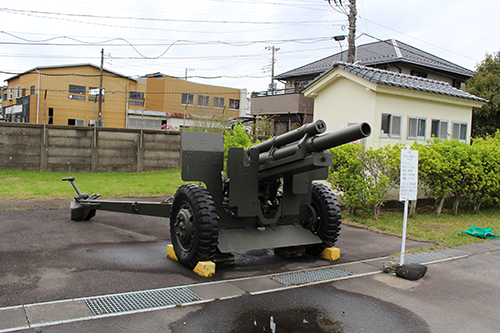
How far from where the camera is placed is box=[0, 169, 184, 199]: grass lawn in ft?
36.0

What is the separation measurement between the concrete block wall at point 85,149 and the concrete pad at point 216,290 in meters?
12.1

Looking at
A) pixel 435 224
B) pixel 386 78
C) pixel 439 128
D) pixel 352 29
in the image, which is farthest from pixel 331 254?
pixel 352 29

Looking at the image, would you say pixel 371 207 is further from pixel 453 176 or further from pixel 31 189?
pixel 31 189

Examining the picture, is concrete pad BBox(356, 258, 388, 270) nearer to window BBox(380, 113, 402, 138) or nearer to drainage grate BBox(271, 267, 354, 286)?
drainage grate BBox(271, 267, 354, 286)

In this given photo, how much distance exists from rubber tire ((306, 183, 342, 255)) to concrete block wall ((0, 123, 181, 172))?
11446 mm

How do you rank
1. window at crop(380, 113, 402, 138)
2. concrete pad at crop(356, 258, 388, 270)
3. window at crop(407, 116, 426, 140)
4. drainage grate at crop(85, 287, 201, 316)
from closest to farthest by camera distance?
1. drainage grate at crop(85, 287, 201, 316)
2. concrete pad at crop(356, 258, 388, 270)
3. window at crop(380, 113, 402, 138)
4. window at crop(407, 116, 426, 140)

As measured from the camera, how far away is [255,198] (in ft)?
19.0

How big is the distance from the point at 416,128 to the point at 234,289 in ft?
31.2

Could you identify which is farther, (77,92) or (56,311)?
(77,92)

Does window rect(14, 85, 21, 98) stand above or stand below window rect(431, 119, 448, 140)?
above

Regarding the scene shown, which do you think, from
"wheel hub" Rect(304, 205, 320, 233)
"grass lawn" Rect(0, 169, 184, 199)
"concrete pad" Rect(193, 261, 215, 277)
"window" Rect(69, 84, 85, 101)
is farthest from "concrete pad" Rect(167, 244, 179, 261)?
"window" Rect(69, 84, 85, 101)

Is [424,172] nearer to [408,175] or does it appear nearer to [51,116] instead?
[408,175]

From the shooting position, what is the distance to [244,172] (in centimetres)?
569

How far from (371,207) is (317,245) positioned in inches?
187
